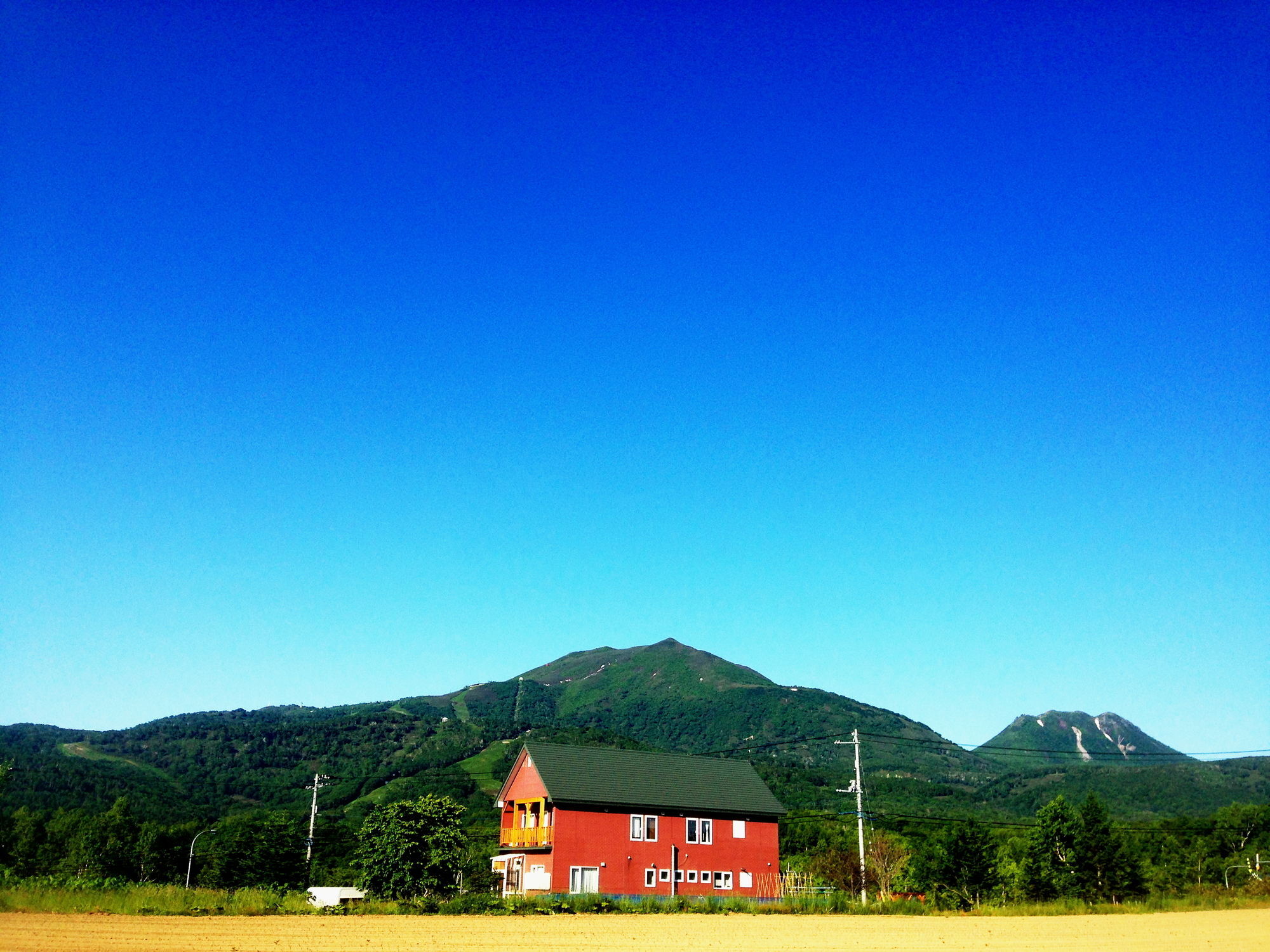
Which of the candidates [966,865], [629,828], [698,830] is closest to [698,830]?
[698,830]

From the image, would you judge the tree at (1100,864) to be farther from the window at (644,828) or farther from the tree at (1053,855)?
the window at (644,828)

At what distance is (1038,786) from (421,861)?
189m

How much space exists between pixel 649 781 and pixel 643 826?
121 inches

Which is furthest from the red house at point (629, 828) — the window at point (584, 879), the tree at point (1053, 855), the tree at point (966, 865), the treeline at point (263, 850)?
the tree at point (1053, 855)

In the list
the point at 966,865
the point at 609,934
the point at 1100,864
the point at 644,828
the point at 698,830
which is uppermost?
the point at 644,828

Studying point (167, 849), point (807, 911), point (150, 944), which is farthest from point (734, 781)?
point (167, 849)

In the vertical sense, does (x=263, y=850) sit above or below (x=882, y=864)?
above

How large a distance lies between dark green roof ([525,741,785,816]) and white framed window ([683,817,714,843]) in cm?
57

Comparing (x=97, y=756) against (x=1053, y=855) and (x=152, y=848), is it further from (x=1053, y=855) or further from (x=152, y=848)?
(x=1053, y=855)

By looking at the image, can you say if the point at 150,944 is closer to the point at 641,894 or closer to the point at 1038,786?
the point at 641,894

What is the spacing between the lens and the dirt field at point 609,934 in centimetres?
2092

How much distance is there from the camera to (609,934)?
26.2 meters

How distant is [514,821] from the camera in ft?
171

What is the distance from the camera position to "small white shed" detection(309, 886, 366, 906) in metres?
37.8
